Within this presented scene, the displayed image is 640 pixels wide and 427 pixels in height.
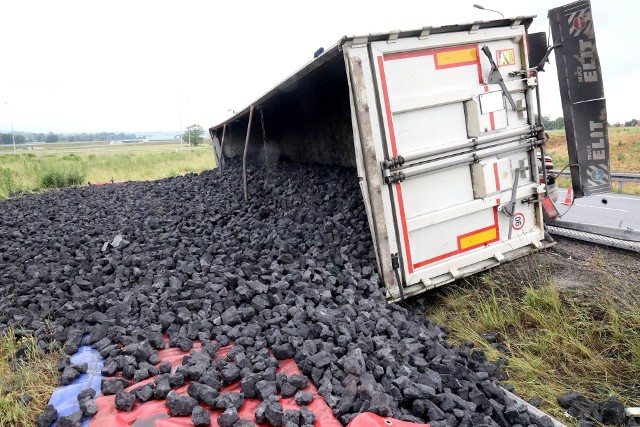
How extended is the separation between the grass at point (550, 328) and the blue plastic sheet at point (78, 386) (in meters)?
2.45

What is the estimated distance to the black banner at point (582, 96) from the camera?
380cm

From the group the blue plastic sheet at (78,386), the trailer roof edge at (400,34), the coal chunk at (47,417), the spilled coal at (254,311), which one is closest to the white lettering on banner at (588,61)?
the trailer roof edge at (400,34)

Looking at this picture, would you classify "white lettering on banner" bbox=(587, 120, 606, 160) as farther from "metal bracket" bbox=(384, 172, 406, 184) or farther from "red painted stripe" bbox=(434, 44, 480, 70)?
"metal bracket" bbox=(384, 172, 406, 184)

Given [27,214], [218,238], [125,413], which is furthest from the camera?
[27,214]

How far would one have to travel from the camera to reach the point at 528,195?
13.5ft

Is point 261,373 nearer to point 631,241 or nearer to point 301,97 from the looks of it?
point 631,241

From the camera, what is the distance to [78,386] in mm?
2410

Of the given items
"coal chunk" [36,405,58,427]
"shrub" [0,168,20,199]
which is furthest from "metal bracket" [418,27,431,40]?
"shrub" [0,168,20,199]

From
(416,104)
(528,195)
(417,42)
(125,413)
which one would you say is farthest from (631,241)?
(125,413)

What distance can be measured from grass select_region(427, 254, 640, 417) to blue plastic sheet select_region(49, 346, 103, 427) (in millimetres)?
2445

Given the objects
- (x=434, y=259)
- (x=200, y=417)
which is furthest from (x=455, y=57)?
(x=200, y=417)

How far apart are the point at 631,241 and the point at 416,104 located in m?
2.63

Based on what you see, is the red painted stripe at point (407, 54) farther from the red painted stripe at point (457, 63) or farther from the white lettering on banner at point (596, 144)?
the white lettering on banner at point (596, 144)

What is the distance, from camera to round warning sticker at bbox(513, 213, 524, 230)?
4.09 m
